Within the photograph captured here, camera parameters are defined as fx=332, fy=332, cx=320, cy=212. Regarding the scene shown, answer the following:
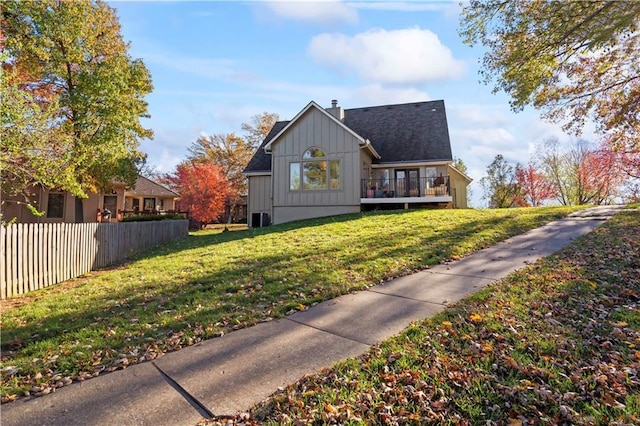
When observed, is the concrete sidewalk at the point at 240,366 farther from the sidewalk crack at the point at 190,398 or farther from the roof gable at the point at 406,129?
the roof gable at the point at 406,129

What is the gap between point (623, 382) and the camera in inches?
107

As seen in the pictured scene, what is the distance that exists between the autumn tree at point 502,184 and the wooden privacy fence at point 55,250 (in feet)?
102

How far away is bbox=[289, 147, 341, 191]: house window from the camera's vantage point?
1803 centimetres

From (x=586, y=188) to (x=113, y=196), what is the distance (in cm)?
3951

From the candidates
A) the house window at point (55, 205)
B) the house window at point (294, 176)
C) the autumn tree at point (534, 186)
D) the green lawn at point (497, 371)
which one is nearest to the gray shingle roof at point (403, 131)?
the house window at point (294, 176)

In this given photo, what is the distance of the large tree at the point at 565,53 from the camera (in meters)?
8.75

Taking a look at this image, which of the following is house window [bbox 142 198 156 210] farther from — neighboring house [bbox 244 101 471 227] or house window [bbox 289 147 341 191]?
house window [bbox 289 147 341 191]

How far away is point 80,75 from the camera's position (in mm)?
14508

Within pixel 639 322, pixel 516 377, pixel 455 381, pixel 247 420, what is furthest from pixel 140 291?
pixel 639 322

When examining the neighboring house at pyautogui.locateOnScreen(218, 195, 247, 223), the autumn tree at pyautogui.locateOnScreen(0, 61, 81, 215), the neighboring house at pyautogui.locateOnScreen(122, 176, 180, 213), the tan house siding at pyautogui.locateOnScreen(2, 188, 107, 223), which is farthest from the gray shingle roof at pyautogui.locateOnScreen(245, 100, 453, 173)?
the neighboring house at pyautogui.locateOnScreen(218, 195, 247, 223)

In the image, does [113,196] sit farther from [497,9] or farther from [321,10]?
[497,9]

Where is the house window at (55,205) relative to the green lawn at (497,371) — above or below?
above

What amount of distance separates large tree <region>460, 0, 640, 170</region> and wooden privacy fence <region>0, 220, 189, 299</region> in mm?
12917

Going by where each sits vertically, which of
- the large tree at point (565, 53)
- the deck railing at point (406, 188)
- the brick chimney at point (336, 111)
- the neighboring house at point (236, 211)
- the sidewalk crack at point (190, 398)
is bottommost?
the sidewalk crack at point (190, 398)
